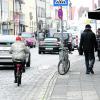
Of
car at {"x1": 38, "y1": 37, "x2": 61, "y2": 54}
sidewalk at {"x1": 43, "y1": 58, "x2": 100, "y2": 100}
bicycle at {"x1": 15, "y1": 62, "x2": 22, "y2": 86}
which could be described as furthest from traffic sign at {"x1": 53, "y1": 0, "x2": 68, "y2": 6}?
car at {"x1": 38, "y1": 37, "x2": 61, "y2": 54}

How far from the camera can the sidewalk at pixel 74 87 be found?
A: 13.3 meters

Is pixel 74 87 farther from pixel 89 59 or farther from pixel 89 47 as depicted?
pixel 89 59

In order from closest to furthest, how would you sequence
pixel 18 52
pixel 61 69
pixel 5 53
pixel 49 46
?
pixel 18 52 < pixel 61 69 < pixel 5 53 < pixel 49 46

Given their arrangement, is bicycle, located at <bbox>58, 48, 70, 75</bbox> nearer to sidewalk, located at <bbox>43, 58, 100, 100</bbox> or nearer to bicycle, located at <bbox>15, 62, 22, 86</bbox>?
sidewalk, located at <bbox>43, 58, 100, 100</bbox>

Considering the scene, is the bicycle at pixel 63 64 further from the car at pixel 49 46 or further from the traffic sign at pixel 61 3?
the car at pixel 49 46

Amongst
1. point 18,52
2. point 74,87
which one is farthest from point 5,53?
point 74,87

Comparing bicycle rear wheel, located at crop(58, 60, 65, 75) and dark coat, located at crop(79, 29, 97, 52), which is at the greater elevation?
dark coat, located at crop(79, 29, 97, 52)

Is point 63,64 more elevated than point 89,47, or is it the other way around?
point 89,47

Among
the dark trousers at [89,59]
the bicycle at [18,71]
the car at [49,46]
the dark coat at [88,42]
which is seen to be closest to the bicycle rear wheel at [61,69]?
the dark trousers at [89,59]

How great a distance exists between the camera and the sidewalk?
43.6 ft

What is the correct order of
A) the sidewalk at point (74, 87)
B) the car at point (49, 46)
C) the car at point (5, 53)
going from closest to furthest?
the sidewalk at point (74, 87), the car at point (5, 53), the car at point (49, 46)

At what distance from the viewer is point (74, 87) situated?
15430mm

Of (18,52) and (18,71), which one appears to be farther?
(18,52)

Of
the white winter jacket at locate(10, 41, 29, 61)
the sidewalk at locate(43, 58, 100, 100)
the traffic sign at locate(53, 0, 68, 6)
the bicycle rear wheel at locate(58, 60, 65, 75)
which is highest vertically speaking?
the traffic sign at locate(53, 0, 68, 6)
